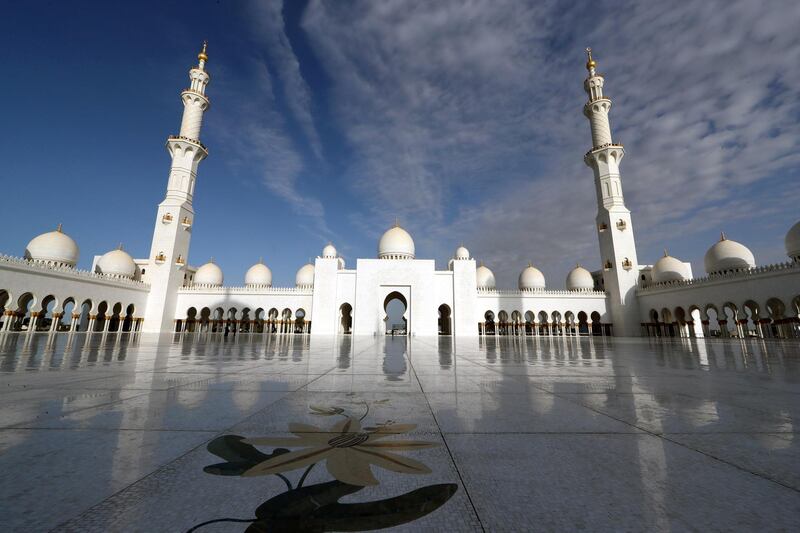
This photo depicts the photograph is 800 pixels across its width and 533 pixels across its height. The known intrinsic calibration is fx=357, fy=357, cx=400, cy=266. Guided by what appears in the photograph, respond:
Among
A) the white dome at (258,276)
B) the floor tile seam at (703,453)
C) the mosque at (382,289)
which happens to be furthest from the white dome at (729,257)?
the white dome at (258,276)

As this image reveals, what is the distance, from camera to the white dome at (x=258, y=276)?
1292 inches

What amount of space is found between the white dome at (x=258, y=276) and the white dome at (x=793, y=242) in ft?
120

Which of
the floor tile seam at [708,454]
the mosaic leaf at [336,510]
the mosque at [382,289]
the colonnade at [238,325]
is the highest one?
the mosque at [382,289]

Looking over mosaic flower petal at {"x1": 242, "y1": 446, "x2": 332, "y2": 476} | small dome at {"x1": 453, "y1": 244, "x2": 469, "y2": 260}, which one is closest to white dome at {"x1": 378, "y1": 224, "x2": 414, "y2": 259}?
small dome at {"x1": 453, "y1": 244, "x2": 469, "y2": 260}

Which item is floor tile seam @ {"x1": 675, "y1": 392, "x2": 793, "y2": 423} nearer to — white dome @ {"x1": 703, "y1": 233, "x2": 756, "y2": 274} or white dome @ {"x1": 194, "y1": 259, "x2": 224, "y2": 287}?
white dome @ {"x1": 703, "y1": 233, "x2": 756, "y2": 274}

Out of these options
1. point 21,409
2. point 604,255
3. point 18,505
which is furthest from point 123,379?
point 604,255

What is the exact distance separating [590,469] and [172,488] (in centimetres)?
142

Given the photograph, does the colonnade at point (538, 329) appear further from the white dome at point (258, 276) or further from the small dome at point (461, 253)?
the white dome at point (258, 276)

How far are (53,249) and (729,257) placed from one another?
44.5 meters

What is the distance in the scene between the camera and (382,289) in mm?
26469

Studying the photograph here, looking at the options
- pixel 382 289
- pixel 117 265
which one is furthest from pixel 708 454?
pixel 117 265

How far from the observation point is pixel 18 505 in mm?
1003

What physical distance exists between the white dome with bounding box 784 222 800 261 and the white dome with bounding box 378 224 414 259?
76.4 feet

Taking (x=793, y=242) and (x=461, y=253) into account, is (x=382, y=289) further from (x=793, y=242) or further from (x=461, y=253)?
(x=793, y=242)
